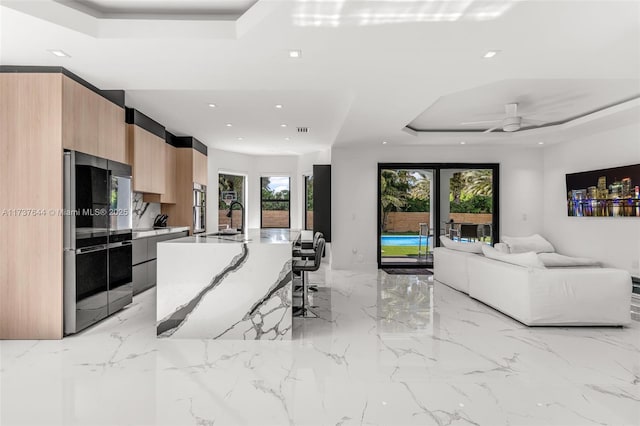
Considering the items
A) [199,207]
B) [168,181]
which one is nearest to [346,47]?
[168,181]

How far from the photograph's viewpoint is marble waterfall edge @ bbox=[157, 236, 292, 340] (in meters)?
3.19

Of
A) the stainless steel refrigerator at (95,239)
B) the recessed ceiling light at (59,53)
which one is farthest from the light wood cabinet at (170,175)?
the recessed ceiling light at (59,53)

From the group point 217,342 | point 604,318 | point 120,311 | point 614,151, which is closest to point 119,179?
point 120,311

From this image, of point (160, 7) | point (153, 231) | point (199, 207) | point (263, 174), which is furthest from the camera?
point (263, 174)

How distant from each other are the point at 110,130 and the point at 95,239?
1.29 meters

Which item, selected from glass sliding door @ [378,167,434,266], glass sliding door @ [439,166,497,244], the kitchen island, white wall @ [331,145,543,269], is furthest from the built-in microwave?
glass sliding door @ [439,166,497,244]

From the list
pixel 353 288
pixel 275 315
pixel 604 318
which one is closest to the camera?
pixel 275 315

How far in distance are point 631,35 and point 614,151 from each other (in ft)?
13.2

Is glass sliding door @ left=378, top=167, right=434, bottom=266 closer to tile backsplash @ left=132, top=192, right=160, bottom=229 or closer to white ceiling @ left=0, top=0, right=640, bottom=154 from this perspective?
white ceiling @ left=0, top=0, right=640, bottom=154

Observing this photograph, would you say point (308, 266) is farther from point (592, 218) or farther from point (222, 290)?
point (592, 218)

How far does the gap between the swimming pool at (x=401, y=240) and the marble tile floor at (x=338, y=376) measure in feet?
13.0

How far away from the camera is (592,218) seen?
6152 mm

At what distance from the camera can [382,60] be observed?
3008 mm

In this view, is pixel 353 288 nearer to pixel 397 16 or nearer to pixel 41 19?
pixel 397 16
